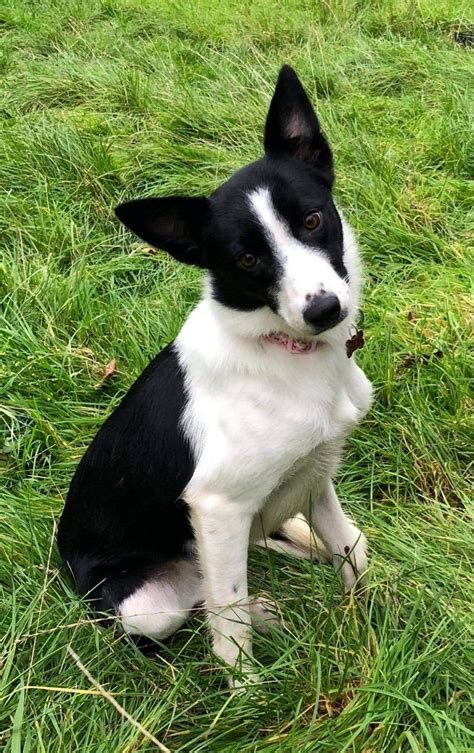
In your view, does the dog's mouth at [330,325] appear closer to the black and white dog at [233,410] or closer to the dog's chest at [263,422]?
the black and white dog at [233,410]

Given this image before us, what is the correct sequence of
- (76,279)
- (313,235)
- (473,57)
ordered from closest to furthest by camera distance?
(313,235) < (76,279) < (473,57)

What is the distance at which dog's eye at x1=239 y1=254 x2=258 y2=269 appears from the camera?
6.25 feet

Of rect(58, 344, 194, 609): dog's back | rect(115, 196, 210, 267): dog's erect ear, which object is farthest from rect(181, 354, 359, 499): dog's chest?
rect(115, 196, 210, 267): dog's erect ear

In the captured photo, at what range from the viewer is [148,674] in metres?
2.03

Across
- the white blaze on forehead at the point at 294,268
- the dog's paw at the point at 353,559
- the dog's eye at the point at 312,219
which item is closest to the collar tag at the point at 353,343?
the white blaze on forehead at the point at 294,268

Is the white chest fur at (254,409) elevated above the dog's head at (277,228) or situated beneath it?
situated beneath

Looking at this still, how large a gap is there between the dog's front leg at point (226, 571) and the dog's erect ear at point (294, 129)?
3.32ft

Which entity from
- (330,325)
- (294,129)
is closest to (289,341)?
(330,325)

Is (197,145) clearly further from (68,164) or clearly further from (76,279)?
(76,279)

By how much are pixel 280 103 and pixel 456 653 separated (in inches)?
62.9

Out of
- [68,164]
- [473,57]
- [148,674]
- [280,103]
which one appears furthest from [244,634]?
[473,57]

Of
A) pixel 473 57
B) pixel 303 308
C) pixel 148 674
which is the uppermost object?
pixel 303 308

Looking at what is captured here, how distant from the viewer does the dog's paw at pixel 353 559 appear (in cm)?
220

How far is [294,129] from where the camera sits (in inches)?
81.6
